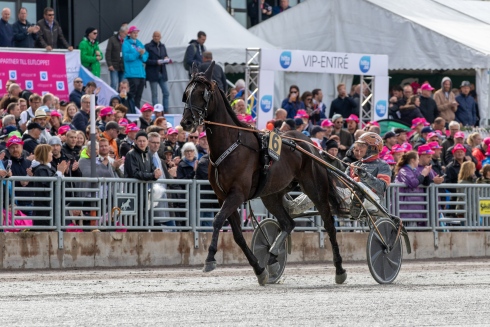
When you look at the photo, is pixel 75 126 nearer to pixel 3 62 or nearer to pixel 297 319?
pixel 3 62

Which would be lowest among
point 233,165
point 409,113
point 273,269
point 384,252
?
point 273,269

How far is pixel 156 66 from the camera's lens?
82.8 ft

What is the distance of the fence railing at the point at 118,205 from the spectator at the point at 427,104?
6.75 m

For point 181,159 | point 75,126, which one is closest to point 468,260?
point 181,159

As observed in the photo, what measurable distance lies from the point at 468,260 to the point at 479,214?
1.03 m

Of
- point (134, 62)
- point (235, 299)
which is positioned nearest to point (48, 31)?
point (134, 62)

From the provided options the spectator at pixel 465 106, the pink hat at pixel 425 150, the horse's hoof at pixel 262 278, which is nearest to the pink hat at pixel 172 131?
the pink hat at pixel 425 150

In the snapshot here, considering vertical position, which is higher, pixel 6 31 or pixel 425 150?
pixel 6 31

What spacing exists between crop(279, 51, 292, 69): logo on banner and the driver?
8963mm

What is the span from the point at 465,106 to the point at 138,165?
12.1 meters

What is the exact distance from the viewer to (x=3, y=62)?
2205 cm

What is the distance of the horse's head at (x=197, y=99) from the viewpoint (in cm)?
1389

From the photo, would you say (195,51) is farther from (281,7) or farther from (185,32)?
(281,7)

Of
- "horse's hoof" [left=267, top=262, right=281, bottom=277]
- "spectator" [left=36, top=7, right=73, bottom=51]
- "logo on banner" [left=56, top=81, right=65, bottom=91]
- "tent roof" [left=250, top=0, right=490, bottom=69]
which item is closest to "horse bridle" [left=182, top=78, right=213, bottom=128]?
"horse's hoof" [left=267, top=262, right=281, bottom=277]
